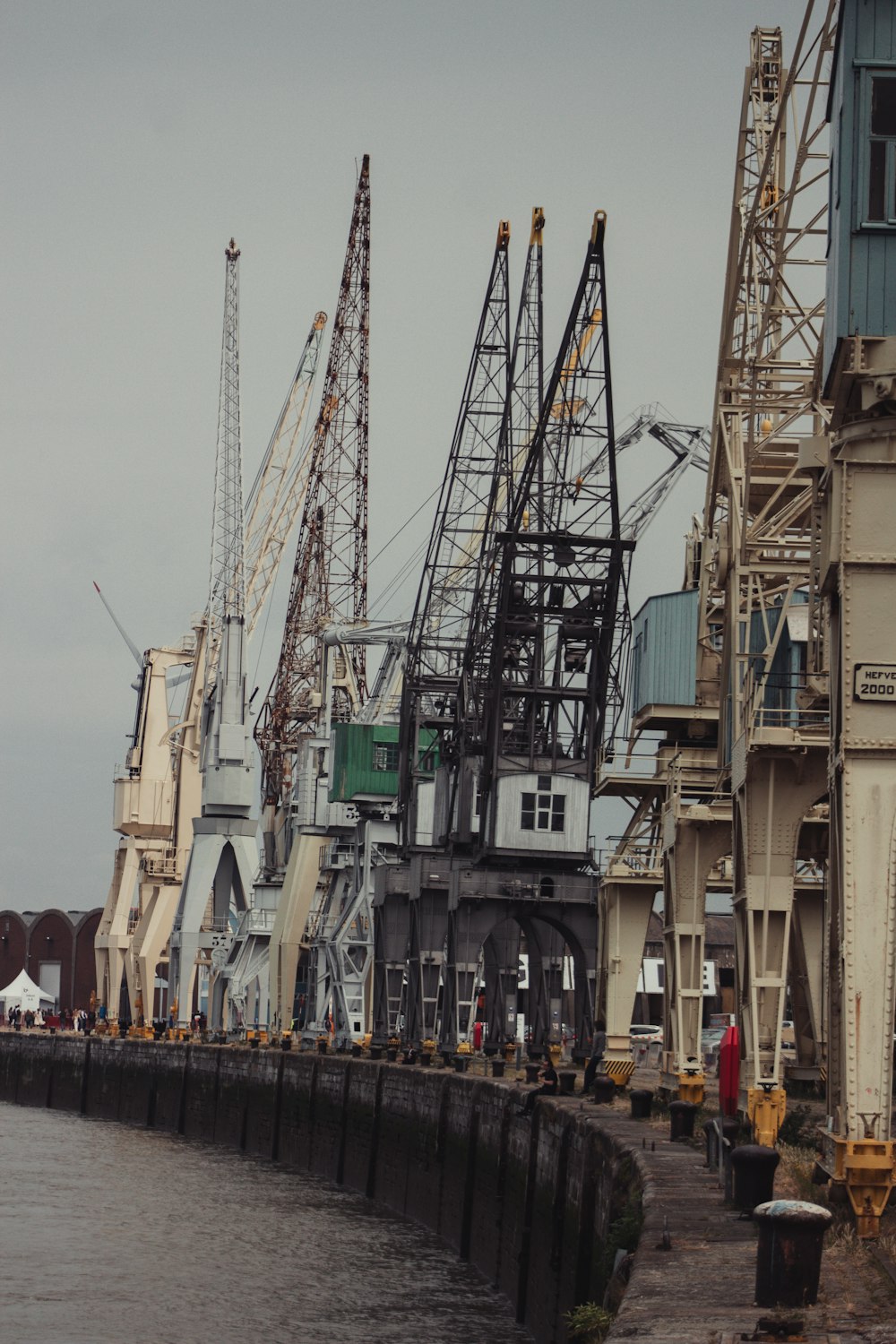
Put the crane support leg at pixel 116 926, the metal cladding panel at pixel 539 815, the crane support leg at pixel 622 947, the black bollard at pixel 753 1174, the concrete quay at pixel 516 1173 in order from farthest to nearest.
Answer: the crane support leg at pixel 116 926
the metal cladding panel at pixel 539 815
the crane support leg at pixel 622 947
the black bollard at pixel 753 1174
the concrete quay at pixel 516 1173

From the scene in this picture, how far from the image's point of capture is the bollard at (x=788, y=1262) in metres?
15.3

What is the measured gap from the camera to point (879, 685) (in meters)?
21.5

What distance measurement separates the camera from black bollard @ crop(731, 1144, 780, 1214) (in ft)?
62.4

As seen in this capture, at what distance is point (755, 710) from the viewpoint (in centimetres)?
3438

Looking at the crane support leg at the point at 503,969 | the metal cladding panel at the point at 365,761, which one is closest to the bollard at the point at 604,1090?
the crane support leg at the point at 503,969

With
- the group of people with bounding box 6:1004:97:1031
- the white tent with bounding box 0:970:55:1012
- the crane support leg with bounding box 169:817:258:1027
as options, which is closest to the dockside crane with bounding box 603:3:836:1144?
the crane support leg with bounding box 169:817:258:1027

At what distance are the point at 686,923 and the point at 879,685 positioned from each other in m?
24.3

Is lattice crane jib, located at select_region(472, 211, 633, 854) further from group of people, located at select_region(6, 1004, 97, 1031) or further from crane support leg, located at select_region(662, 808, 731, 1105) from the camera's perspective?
group of people, located at select_region(6, 1004, 97, 1031)

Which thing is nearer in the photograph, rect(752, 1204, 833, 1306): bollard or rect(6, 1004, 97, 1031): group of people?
rect(752, 1204, 833, 1306): bollard

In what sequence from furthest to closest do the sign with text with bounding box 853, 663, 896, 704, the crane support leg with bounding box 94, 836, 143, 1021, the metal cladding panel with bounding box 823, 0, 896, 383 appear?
1. the crane support leg with bounding box 94, 836, 143, 1021
2. the metal cladding panel with bounding box 823, 0, 896, 383
3. the sign with text with bounding box 853, 663, 896, 704

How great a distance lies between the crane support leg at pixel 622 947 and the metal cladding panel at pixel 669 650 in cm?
576

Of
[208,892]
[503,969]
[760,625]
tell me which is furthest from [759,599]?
[208,892]

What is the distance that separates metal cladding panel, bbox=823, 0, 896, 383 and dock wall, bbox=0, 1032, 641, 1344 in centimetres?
1076

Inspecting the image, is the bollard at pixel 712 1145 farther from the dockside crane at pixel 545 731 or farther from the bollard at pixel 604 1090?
the dockside crane at pixel 545 731
